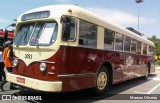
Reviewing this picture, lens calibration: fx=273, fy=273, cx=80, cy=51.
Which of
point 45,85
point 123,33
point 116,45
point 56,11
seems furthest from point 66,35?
point 123,33

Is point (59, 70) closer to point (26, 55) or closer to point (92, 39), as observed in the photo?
point (26, 55)

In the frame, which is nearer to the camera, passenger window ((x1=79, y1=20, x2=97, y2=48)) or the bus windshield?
the bus windshield

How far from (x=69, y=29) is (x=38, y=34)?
1.08 metres

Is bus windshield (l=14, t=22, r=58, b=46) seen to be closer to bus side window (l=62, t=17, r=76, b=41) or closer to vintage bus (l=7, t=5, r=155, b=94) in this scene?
vintage bus (l=7, t=5, r=155, b=94)

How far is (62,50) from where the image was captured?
743cm

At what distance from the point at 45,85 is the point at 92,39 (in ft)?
8.31

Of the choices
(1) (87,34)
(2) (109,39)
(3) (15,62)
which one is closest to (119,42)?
(2) (109,39)

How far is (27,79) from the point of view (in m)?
7.82

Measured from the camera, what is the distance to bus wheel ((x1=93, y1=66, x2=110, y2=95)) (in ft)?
30.9

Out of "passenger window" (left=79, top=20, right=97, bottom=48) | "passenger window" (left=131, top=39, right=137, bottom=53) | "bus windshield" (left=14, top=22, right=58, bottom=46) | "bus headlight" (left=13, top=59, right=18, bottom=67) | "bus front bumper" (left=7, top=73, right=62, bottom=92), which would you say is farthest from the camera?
"passenger window" (left=131, top=39, right=137, bottom=53)

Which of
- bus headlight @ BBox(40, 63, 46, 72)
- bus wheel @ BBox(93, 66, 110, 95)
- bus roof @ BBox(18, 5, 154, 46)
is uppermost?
bus roof @ BBox(18, 5, 154, 46)

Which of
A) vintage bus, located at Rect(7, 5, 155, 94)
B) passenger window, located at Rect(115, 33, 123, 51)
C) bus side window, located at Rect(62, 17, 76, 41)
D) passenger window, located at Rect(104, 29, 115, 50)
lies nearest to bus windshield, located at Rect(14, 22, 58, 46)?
vintage bus, located at Rect(7, 5, 155, 94)

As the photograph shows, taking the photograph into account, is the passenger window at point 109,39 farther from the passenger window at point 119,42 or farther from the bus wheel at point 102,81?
the bus wheel at point 102,81

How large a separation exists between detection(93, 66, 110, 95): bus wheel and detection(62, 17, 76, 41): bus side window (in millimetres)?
2196
